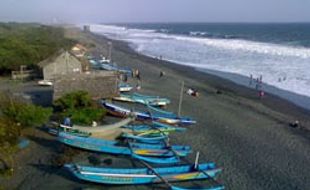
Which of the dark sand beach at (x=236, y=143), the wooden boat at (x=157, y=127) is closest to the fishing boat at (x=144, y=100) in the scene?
the dark sand beach at (x=236, y=143)

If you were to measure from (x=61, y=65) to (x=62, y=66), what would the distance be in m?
0.11

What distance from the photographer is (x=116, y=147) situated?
662 inches

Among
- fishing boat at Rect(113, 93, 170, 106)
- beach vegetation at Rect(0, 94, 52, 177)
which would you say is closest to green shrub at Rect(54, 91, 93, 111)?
beach vegetation at Rect(0, 94, 52, 177)

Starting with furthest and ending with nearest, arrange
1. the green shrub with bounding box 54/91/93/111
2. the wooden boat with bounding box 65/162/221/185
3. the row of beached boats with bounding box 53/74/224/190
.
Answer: the green shrub with bounding box 54/91/93/111 → the row of beached boats with bounding box 53/74/224/190 → the wooden boat with bounding box 65/162/221/185

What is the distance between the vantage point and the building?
103ft

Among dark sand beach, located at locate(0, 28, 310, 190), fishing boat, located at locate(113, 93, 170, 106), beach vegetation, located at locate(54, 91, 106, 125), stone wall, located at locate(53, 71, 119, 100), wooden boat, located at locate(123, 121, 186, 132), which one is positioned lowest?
dark sand beach, located at locate(0, 28, 310, 190)

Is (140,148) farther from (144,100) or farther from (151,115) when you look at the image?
(144,100)

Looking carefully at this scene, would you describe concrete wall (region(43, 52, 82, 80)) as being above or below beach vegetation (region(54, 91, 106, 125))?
above

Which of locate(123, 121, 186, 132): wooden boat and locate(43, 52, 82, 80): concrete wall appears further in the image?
locate(43, 52, 82, 80): concrete wall

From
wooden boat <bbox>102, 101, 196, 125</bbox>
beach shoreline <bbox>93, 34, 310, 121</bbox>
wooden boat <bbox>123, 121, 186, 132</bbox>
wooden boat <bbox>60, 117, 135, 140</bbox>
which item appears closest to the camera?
wooden boat <bbox>60, 117, 135, 140</bbox>

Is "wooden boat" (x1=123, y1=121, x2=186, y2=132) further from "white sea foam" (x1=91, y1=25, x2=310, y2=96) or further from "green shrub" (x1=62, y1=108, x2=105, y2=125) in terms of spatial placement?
"white sea foam" (x1=91, y1=25, x2=310, y2=96)

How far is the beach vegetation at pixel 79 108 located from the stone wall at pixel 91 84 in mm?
748

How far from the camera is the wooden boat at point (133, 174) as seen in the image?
1406 centimetres

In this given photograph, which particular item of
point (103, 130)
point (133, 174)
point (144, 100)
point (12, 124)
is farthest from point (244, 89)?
point (133, 174)
